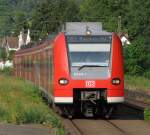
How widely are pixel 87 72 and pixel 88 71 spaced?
45 mm

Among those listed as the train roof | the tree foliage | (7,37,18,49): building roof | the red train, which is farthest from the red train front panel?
(7,37,18,49): building roof

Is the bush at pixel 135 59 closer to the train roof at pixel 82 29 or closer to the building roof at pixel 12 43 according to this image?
the train roof at pixel 82 29

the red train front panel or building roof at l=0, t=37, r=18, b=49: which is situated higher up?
building roof at l=0, t=37, r=18, b=49

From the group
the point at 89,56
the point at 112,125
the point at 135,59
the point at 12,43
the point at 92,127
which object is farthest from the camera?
the point at 12,43

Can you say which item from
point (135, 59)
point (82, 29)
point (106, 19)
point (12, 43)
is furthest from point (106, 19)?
point (82, 29)

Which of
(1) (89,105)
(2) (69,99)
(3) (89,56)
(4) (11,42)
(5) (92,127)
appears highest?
(4) (11,42)

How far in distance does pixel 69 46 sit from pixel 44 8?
104 meters

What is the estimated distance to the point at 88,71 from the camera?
21.5 meters

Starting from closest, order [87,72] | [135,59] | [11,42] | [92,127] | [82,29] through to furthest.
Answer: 1. [92,127]
2. [87,72]
3. [82,29]
4. [135,59]
5. [11,42]

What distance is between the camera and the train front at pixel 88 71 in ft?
70.2

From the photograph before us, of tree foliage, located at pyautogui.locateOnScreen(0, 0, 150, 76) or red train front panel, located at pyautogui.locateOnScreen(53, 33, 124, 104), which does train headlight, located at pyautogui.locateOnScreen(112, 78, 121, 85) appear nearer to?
red train front panel, located at pyautogui.locateOnScreen(53, 33, 124, 104)

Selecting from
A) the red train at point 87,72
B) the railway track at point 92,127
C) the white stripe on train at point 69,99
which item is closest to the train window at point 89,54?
the red train at point 87,72

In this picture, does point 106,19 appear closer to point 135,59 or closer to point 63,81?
point 135,59

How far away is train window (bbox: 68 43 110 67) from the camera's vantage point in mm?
21562
